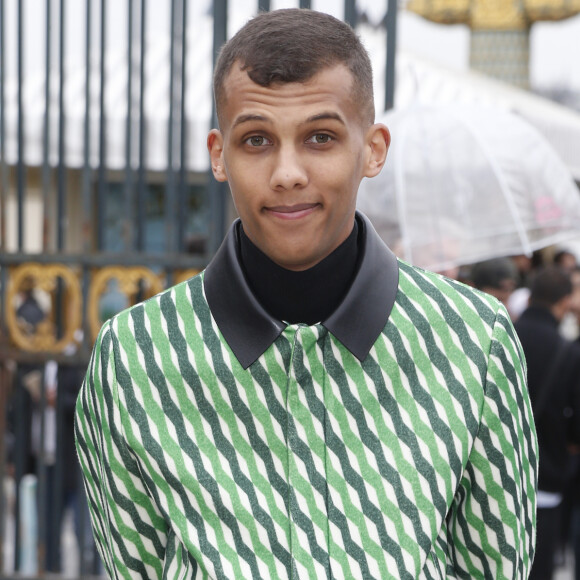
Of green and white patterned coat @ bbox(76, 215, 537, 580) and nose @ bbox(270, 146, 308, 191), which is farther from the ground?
nose @ bbox(270, 146, 308, 191)

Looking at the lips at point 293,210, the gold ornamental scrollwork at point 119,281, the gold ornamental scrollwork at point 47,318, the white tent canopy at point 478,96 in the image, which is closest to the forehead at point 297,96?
the lips at point 293,210

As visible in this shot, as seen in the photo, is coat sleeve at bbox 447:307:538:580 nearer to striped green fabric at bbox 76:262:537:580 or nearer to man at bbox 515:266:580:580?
striped green fabric at bbox 76:262:537:580

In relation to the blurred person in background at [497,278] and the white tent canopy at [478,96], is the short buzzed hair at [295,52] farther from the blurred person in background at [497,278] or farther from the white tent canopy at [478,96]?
the white tent canopy at [478,96]

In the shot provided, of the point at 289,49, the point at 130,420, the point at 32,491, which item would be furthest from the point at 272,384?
the point at 32,491

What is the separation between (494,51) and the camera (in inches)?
538

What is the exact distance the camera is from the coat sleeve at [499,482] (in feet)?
4.37

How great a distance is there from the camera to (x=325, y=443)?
1306mm

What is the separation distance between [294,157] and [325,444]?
1.22 feet

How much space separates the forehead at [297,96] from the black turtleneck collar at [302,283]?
19 centimetres

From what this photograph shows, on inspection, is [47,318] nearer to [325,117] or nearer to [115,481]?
[115,481]

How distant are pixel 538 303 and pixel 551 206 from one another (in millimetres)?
683

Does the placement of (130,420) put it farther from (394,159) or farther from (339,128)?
(394,159)

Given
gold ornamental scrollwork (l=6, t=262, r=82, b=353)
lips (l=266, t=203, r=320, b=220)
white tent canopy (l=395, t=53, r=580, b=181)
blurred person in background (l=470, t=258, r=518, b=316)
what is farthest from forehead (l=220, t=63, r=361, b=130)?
white tent canopy (l=395, t=53, r=580, b=181)

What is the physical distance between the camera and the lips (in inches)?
49.2
